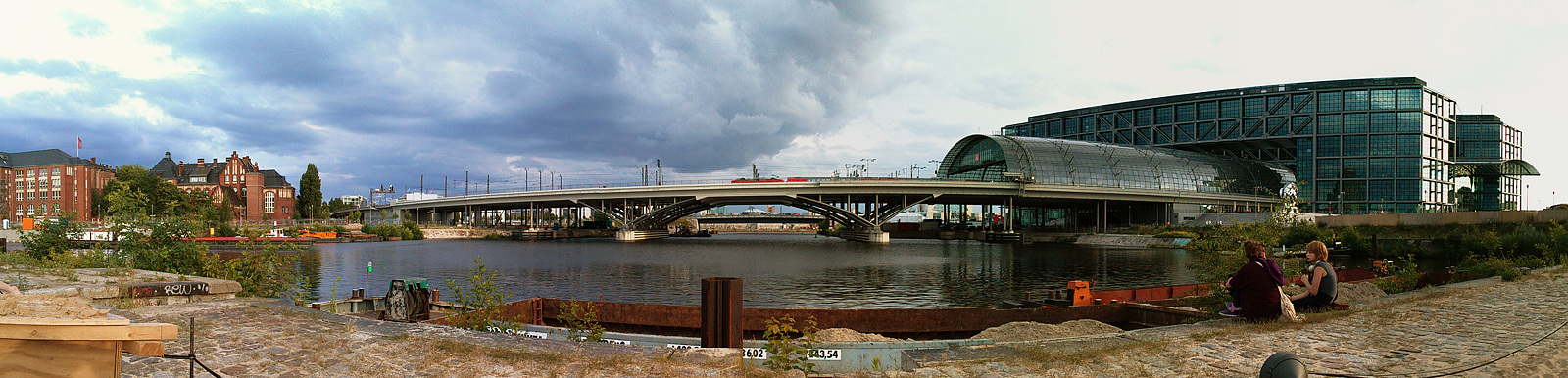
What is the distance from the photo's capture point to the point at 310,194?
125 metres

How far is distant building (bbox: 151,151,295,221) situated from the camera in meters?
125

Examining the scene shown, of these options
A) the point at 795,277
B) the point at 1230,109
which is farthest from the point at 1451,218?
the point at 1230,109

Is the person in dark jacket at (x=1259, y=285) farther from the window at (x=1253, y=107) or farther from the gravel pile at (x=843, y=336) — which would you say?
the window at (x=1253, y=107)

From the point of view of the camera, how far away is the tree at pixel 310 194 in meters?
125

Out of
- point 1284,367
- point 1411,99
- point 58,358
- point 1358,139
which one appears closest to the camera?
point 58,358

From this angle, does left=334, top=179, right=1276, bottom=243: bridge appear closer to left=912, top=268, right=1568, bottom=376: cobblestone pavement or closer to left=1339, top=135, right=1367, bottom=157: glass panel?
left=1339, top=135, right=1367, bottom=157: glass panel

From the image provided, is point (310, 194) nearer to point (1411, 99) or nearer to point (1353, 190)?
point (1353, 190)

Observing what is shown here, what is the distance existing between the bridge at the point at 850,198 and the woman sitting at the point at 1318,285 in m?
75.9

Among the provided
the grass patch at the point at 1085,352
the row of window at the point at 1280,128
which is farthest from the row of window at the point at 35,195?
the row of window at the point at 1280,128

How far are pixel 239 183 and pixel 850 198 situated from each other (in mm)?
112059

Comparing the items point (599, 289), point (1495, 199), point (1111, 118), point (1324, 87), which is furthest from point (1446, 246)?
point (1495, 199)

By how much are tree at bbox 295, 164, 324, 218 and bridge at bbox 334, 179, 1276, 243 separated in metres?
17.1

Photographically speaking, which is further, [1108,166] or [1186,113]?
[1186,113]

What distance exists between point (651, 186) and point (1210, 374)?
91810mm
